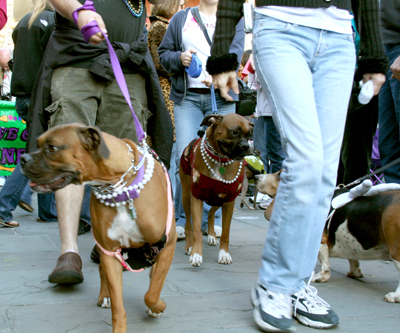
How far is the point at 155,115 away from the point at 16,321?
1.67m

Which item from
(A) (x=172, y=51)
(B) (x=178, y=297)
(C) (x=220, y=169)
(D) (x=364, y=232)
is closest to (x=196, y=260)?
(C) (x=220, y=169)

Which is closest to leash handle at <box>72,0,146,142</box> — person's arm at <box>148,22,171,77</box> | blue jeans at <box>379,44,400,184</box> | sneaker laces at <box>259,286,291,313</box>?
sneaker laces at <box>259,286,291,313</box>

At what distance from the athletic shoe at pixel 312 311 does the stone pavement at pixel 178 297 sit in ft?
0.15

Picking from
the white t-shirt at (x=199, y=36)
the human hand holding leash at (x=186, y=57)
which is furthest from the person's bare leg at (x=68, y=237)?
the white t-shirt at (x=199, y=36)

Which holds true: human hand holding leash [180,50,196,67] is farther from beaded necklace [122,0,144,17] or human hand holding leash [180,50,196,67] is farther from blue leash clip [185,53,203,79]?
beaded necklace [122,0,144,17]

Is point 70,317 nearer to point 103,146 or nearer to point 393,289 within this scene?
point 103,146

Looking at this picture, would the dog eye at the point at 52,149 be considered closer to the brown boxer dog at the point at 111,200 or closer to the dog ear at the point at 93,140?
the brown boxer dog at the point at 111,200

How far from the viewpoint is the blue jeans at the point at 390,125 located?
3.85 m

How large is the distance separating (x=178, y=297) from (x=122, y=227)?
2.55 feet

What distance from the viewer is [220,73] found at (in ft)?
8.24

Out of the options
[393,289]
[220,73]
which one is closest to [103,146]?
[220,73]

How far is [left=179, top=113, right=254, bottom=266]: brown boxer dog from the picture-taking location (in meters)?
3.75

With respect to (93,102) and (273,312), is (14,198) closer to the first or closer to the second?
(93,102)

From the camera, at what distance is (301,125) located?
2.19 meters
